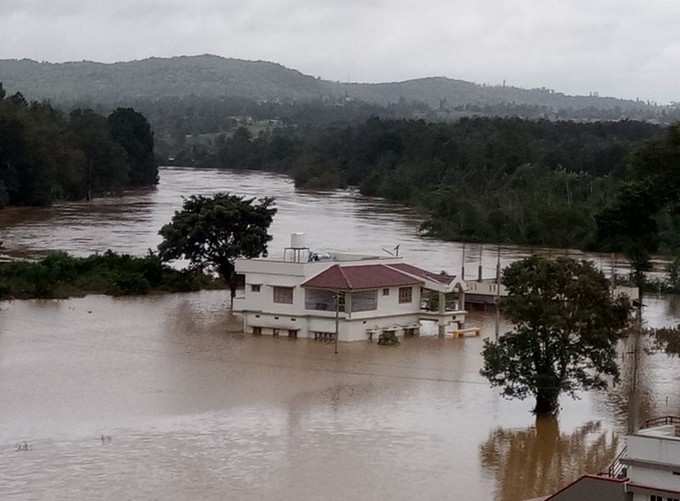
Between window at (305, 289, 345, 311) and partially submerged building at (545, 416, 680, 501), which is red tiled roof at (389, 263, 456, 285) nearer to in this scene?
window at (305, 289, 345, 311)

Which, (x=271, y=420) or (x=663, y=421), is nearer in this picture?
(x=663, y=421)

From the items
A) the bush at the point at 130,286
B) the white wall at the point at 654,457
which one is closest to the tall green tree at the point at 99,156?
the bush at the point at 130,286

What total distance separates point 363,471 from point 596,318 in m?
4.53

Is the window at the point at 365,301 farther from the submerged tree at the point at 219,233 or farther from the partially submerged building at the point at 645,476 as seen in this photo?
the partially submerged building at the point at 645,476

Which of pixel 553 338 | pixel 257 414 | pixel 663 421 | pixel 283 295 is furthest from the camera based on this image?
pixel 283 295

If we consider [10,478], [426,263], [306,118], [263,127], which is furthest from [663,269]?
[306,118]

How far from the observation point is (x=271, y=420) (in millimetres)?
20266

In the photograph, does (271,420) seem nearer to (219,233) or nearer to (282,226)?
(219,233)

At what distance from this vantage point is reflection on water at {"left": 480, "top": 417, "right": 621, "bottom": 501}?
17391mm

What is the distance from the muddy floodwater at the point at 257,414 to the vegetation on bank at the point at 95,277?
0.77 m

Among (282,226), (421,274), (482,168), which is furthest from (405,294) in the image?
(482,168)

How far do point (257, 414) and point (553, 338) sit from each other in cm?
427

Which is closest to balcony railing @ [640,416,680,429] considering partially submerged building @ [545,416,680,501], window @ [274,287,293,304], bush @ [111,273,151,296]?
partially submerged building @ [545,416,680,501]

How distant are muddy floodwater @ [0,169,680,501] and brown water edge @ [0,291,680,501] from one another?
37mm
